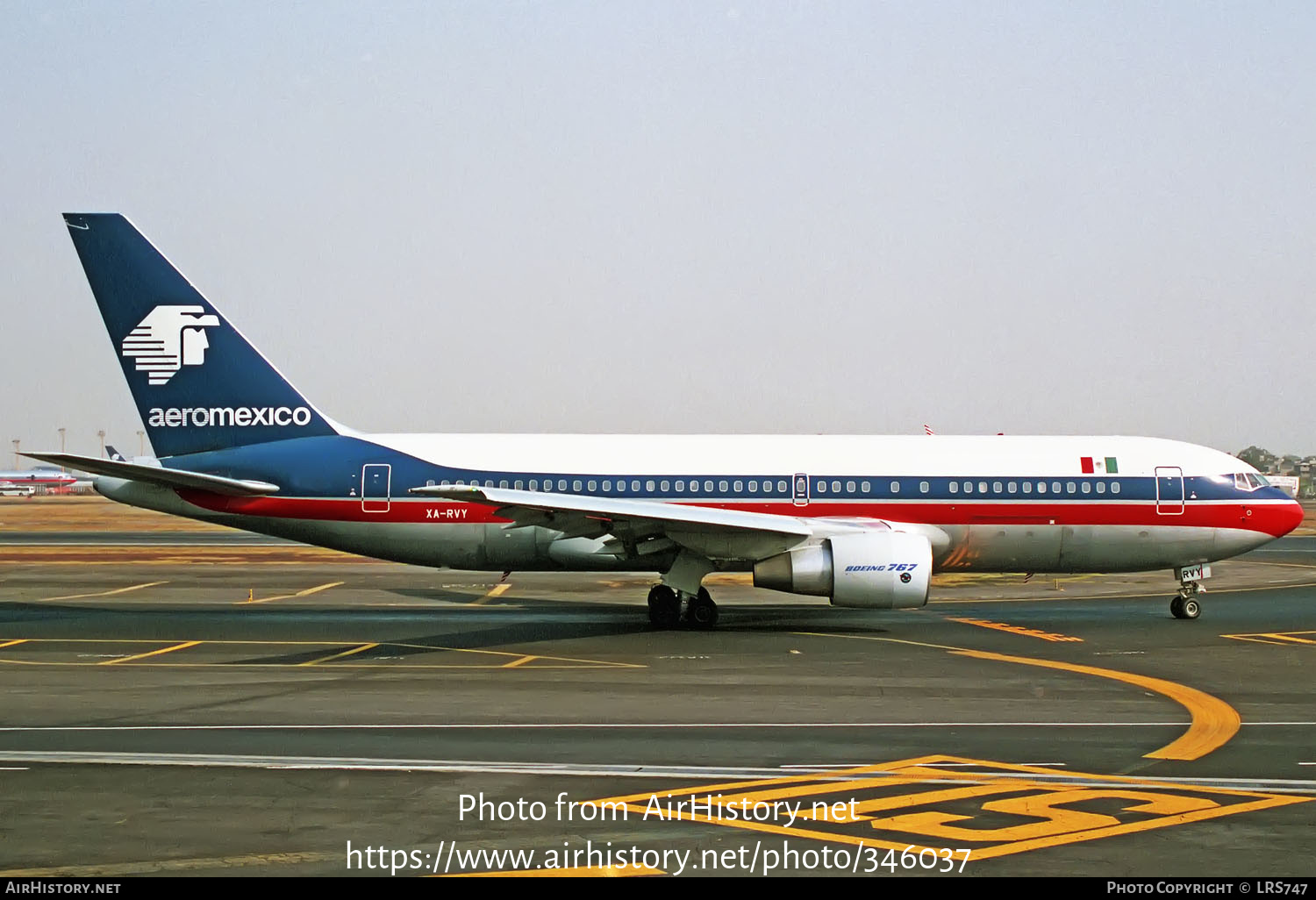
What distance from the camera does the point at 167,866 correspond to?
9.27 m

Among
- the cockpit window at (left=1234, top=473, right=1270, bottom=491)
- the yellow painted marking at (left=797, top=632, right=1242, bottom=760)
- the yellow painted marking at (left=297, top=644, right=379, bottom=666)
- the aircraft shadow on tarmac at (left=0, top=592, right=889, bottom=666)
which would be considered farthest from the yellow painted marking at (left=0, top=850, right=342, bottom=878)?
the cockpit window at (left=1234, top=473, right=1270, bottom=491)

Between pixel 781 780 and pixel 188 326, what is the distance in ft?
69.5

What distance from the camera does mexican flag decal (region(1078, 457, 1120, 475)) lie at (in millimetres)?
28355

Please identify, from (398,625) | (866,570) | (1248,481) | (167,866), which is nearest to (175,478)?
(398,625)

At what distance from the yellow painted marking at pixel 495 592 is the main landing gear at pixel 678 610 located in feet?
22.3

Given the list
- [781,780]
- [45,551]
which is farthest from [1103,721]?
[45,551]

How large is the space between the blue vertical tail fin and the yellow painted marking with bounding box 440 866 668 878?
68.7 feet

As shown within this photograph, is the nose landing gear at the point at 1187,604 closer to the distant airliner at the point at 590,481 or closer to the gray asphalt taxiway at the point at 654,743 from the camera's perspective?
the distant airliner at the point at 590,481

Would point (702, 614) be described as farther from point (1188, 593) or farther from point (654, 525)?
point (1188, 593)

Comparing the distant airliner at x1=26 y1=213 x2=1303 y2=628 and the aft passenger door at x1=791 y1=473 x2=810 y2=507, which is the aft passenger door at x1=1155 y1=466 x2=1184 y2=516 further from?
the aft passenger door at x1=791 y1=473 x2=810 y2=507

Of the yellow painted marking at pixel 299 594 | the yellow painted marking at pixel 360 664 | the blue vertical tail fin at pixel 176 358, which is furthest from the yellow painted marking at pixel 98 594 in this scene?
the yellow painted marking at pixel 360 664

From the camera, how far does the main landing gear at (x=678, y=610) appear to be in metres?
26.5

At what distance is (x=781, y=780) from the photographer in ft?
40.0
